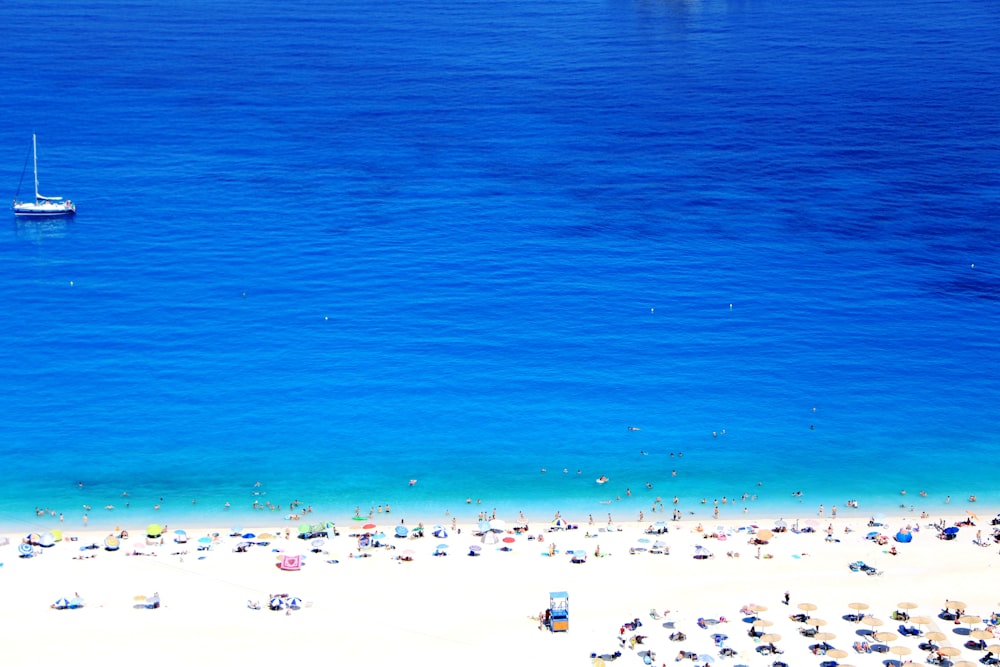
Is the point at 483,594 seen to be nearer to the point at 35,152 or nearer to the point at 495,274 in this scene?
the point at 495,274

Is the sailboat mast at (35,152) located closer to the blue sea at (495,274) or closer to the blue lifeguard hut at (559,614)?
the blue sea at (495,274)

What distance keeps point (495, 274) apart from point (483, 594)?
4725 centimetres

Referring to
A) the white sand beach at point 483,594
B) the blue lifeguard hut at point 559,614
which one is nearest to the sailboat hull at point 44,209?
the white sand beach at point 483,594

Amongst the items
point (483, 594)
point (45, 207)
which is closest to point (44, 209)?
point (45, 207)

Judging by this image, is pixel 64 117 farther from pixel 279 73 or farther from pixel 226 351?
pixel 226 351

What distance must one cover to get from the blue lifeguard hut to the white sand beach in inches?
15.7

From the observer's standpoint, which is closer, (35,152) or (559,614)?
(559,614)

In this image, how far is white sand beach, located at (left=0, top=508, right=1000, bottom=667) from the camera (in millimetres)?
65375

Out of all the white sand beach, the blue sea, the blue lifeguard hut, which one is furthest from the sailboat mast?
the blue lifeguard hut

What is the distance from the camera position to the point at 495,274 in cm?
11431

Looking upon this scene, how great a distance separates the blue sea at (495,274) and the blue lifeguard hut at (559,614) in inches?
601

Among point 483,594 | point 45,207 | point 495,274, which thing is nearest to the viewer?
point 483,594

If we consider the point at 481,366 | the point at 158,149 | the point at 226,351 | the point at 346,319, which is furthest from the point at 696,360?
the point at 158,149

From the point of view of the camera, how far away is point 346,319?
349 feet
